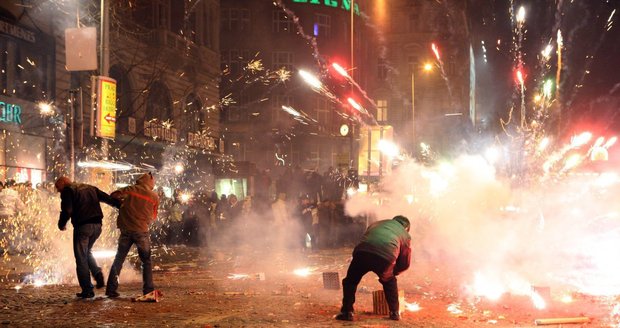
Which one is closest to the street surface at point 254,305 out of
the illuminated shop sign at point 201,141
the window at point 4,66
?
the window at point 4,66

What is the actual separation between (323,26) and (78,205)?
40967 mm

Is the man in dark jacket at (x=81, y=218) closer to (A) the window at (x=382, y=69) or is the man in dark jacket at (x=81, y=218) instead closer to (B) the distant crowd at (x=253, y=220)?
(B) the distant crowd at (x=253, y=220)

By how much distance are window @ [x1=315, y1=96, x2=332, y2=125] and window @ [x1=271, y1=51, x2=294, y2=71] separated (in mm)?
3358

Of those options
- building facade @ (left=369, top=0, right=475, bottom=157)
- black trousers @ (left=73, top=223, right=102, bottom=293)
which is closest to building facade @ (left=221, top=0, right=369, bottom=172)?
building facade @ (left=369, top=0, right=475, bottom=157)

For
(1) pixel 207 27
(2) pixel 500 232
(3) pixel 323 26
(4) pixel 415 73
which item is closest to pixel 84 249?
(2) pixel 500 232

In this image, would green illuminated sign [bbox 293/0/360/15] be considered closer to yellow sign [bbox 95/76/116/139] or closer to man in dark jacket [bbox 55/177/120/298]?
yellow sign [bbox 95/76/116/139]

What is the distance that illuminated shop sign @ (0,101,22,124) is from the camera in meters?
18.8

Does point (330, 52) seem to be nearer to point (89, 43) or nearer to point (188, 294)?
point (89, 43)

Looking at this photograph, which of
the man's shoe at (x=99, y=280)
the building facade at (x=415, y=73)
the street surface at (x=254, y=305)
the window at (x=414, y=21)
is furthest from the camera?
the window at (x=414, y=21)

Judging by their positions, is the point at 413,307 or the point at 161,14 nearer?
the point at 413,307

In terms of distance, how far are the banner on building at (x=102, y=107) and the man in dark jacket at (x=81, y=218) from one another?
3.29 meters

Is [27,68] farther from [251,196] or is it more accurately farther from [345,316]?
[345,316]

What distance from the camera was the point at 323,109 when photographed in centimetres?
4875

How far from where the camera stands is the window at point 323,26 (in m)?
47.7
